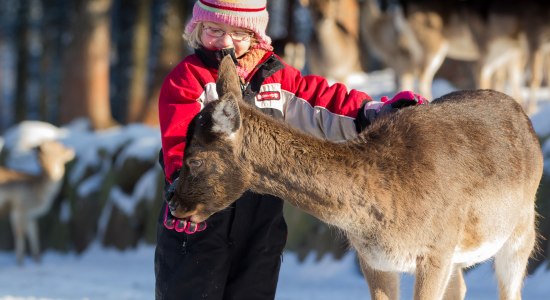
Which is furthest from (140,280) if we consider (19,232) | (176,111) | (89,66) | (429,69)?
(89,66)

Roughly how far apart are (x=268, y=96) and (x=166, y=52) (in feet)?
39.3

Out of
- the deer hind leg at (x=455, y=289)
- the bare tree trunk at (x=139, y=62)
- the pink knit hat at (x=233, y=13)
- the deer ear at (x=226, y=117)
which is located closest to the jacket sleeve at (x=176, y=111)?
the pink knit hat at (x=233, y=13)

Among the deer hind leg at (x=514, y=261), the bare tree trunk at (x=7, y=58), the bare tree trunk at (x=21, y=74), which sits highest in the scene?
the deer hind leg at (x=514, y=261)

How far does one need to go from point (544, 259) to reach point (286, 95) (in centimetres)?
417

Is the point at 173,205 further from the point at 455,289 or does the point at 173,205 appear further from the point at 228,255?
the point at 455,289

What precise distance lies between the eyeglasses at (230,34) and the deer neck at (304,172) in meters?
0.62

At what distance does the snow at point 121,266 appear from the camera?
349 inches

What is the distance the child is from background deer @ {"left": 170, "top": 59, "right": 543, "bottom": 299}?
35cm

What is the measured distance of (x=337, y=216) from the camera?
14.1 ft

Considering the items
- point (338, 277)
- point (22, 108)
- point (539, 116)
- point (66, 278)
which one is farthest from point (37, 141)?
point (22, 108)

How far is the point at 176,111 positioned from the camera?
454 centimetres

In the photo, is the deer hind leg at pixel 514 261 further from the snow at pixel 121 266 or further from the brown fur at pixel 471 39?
the brown fur at pixel 471 39

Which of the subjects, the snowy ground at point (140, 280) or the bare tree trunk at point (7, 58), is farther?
the bare tree trunk at point (7, 58)

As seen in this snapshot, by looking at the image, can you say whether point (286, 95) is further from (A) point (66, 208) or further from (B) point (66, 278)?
(A) point (66, 208)
